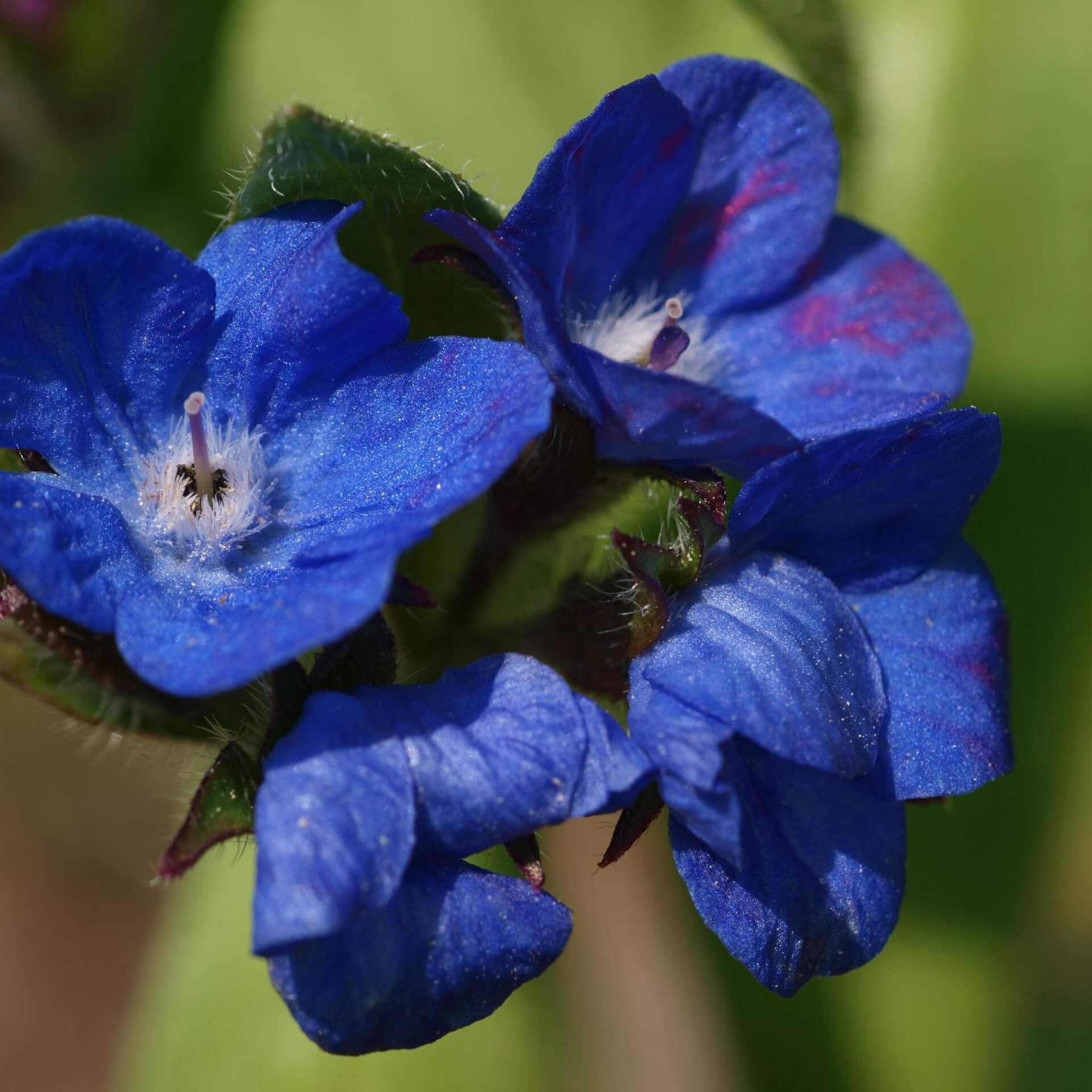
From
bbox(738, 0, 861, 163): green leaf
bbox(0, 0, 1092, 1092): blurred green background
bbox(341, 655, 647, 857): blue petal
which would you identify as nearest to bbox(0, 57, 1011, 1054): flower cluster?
bbox(341, 655, 647, 857): blue petal

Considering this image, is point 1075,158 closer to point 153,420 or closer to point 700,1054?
point 153,420

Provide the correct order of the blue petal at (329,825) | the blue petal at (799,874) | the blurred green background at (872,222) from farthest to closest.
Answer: the blurred green background at (872,222)
the blue petal at (799,874)
the blue petal at (329,825)

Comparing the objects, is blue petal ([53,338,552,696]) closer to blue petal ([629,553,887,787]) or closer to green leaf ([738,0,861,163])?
blue petal ([629,553,887,787])

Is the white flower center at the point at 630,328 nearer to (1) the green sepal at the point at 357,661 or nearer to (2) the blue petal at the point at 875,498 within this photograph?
(2) the blue petal at the point at 875,498

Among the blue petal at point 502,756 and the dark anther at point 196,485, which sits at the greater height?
the dark anther at point 196,485

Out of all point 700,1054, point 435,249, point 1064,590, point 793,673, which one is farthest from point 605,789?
point 700,1054

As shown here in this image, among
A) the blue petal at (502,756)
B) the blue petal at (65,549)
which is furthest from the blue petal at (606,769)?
the blue petal at (65,549)
